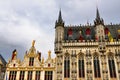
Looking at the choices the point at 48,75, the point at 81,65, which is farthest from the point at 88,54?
the point at 48,75

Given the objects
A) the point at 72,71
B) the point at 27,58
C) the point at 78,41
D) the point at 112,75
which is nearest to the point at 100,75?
the point at 112,75

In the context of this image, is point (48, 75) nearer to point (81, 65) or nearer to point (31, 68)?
point (31, 68)

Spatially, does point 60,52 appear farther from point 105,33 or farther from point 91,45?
point 105,33

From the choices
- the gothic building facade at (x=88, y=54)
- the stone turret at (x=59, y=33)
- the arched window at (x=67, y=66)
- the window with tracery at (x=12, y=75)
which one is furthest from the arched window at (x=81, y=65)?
the window with tracery at (x=12, y=75)

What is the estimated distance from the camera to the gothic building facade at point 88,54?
38938 millimetres

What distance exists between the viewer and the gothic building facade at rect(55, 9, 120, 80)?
38.9 meters

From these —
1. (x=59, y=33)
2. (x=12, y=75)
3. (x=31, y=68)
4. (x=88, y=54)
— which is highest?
(x=59, y=33)

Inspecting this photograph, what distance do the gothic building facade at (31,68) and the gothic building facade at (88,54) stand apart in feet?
6.48

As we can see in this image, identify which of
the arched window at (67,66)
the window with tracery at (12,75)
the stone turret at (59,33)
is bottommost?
the window with tracery at (12,75)

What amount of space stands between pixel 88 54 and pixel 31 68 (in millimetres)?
13634

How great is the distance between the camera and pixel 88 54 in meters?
41.2

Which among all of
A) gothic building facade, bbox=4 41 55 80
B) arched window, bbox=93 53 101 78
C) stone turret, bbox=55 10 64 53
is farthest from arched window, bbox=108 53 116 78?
gothic building facade, bbox=4 41 55 80

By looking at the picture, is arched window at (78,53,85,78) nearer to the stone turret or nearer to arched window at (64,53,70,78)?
arched window at (64,53,70,78)

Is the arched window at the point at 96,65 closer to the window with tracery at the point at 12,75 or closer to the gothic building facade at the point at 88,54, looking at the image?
the gothic building facade at the point at 88,54
